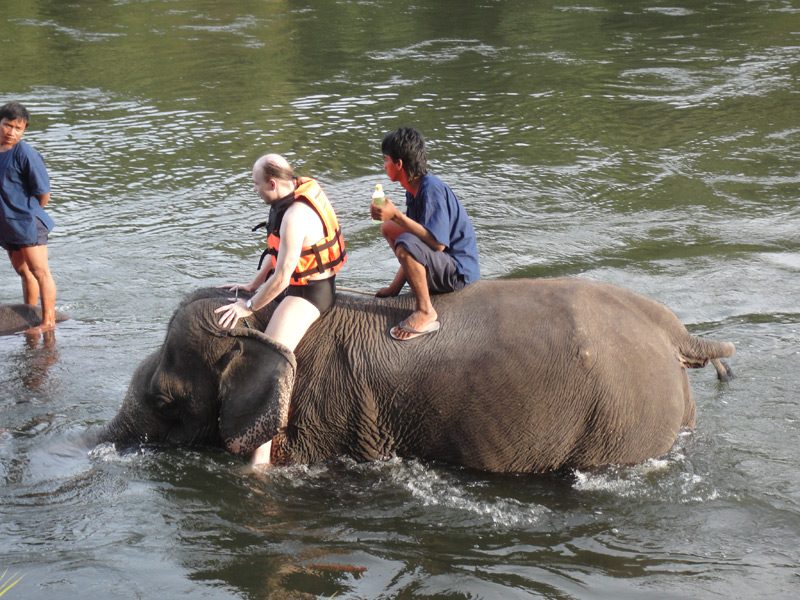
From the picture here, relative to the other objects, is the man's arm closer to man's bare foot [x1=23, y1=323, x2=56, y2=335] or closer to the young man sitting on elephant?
the young man sitting on elephant

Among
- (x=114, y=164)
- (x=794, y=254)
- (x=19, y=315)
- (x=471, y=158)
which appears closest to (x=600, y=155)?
(x=471, y=158)

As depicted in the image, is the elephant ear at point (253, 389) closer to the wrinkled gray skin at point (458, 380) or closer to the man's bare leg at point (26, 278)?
Answer: the wrinkled gray skin at point (458, 380)

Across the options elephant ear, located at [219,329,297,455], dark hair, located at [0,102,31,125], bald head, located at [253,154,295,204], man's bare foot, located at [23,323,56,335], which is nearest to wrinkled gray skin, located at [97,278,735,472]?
elephant ear, located at [219,329,297,455]

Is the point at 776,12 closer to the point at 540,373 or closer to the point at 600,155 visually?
the point at 600,155

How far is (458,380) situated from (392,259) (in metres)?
4.47

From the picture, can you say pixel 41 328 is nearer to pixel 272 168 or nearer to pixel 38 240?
pixel 38 240

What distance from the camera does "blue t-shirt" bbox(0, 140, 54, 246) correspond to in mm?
7863

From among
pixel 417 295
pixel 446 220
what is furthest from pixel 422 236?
pixel 417 295

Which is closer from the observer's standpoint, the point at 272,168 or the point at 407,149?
the point at 272,168

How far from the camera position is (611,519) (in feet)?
16.8

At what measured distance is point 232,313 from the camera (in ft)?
17.5

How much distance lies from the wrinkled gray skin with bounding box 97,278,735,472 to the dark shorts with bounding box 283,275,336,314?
13 centimetres

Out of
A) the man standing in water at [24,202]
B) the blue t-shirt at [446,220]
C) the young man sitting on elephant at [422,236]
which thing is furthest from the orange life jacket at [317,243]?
the man standing in water at [24,202]

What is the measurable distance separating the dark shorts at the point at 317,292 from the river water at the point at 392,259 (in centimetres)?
101
